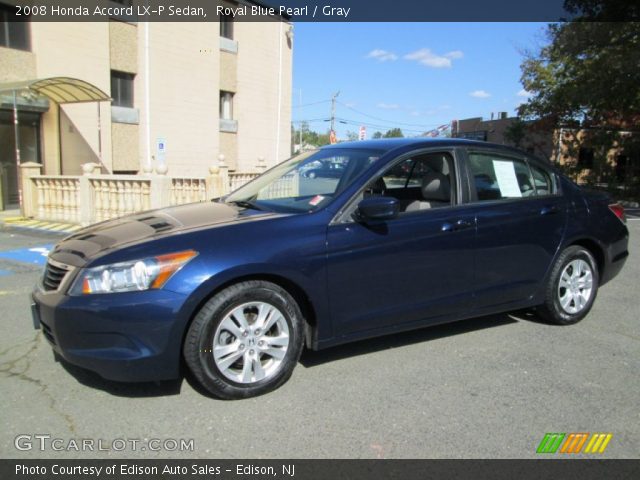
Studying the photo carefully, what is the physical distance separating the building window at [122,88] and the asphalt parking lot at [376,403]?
13190mm

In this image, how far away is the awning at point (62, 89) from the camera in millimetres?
11805

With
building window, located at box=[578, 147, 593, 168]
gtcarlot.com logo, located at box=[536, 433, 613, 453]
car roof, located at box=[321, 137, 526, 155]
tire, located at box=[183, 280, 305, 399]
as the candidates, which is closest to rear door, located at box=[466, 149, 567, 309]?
car roof, located at box=[321, 137, 526, 155]

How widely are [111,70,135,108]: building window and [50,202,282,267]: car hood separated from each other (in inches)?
535

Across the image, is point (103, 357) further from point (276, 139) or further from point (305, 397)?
point (276, 139)

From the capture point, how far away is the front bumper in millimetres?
3064

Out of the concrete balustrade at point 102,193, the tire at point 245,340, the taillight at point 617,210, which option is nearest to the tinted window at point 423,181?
the tire at point 245,340

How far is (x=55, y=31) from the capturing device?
1405 cm

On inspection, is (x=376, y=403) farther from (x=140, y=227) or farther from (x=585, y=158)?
(x=585, y=158)

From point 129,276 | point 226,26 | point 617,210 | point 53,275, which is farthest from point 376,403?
point 226,26

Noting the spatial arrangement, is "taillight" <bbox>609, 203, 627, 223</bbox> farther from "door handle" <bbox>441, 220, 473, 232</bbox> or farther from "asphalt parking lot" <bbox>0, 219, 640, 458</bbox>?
"door handle" <bbox>441, 220, 473, 232</bbox>

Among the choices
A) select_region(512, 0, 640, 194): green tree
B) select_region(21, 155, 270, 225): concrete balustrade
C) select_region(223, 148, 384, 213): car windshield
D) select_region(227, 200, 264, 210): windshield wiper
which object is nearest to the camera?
select_region(223, 148, 384, 213): car windshield

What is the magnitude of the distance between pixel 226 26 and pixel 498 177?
1849 centimetres

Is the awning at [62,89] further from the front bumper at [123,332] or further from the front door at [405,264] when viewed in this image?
the front door at [405,264]

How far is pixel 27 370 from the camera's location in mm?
3818
